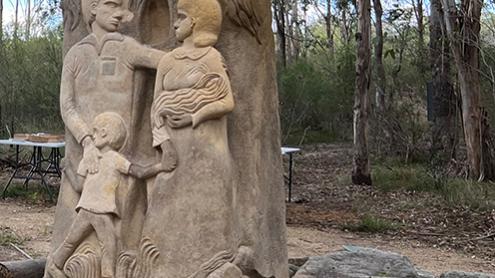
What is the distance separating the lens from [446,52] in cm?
1293

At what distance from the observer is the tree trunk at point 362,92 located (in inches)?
465

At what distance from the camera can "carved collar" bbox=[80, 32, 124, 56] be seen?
3201 millimetres

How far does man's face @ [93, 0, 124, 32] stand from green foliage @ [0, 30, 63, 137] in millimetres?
11898

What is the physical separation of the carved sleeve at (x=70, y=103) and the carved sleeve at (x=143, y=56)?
313 millimetres

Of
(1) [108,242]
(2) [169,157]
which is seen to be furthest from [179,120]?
(1) [108,242]

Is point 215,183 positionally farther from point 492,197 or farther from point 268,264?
point 492,197

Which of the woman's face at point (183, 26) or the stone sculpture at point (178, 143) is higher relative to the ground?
the woman's face at point (183, 26)

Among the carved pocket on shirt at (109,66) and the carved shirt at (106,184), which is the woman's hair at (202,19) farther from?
the carved shirt at (106,184)

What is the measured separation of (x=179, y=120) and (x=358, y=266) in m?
2.29

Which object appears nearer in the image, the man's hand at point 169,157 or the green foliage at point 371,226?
the man's hand at point 169,157

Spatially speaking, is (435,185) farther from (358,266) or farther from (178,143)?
(178,143)

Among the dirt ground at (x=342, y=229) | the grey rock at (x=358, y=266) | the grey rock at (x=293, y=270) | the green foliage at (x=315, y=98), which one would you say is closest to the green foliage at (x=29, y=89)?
the dirt ground at (x=342, y=229)

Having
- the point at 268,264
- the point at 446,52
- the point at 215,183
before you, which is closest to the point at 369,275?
the point at 268,264

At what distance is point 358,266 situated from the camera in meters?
4.78
